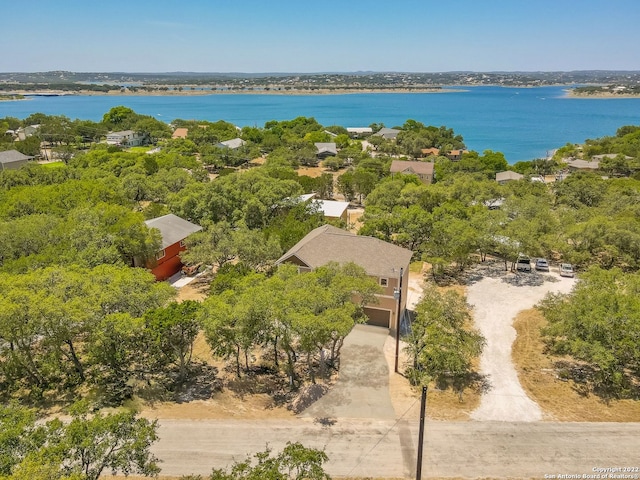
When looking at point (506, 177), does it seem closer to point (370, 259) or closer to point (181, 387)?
point (370, 259)

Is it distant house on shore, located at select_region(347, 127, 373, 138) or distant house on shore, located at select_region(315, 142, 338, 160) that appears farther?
distant house on shore, located at select_region(347, 127, 373, 138)

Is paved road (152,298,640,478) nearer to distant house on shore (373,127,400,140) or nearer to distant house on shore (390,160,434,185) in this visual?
distant house on shore (390,160,434,185)

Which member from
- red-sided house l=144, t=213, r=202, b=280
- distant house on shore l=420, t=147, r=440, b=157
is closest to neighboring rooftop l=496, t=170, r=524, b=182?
distant house on shore l=420, t=147, r=440, b=157

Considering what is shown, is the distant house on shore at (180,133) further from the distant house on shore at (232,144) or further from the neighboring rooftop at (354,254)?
the neighboring rooftop at (354,254)

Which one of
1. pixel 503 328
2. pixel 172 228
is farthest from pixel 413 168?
pixel 503 328

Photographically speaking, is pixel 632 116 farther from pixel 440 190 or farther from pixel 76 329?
pixel 76 329

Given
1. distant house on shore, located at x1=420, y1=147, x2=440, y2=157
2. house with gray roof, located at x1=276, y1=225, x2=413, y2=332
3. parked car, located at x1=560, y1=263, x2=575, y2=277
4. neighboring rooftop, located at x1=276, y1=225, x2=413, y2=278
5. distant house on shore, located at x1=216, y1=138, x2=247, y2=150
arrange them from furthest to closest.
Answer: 1. distant house on shore, located at x1=420, y1=147, x2=440, y2=157
2. distant house on shore, located at x1=216, y1=138, x2=247, y2=150
3. parked car, located at x1=560, y1=263, x2=575, y2=277
4. neighboring rooftop, located at x1=276, y1=225, x2=413, y2=278
5. house with gray roof, located at x1=276, y1=225, x2=413, y2=332

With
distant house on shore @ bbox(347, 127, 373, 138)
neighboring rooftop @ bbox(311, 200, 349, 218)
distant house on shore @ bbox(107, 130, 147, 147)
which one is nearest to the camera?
neighboring rooftop @ bbox(311, 200, 349, 218)
